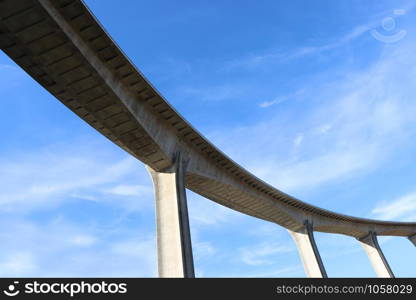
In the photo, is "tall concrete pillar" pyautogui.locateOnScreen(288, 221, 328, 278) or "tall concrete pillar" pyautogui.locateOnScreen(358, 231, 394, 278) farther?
"tall concrete pillar" pyautogui.locateOnScreen(358, 231, 394, 278)

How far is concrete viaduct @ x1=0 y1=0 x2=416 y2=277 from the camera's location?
14383 millimetres

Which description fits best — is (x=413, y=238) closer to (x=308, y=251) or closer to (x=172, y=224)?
(x=308, y=251)

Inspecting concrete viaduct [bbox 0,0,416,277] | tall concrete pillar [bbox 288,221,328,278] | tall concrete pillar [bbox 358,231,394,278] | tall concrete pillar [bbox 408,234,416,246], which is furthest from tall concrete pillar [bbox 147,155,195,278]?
tall concrete pillar [bbox 408,234,416,246]

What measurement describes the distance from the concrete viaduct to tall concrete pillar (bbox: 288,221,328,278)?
1524 cm

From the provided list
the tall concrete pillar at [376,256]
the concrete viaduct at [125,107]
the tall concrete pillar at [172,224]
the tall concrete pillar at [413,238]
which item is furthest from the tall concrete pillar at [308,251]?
the tall concrete pillar at [413,238]

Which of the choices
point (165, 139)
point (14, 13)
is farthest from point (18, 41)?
point (165, 139)

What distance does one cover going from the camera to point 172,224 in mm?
21406

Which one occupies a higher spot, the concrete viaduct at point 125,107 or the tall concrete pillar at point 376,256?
the tall concrete pillar at point 376,256

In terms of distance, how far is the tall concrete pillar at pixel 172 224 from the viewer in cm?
2019

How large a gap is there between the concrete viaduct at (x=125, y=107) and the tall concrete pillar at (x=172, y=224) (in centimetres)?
6

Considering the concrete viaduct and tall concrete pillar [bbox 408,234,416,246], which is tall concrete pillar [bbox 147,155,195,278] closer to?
the concrete viaduct

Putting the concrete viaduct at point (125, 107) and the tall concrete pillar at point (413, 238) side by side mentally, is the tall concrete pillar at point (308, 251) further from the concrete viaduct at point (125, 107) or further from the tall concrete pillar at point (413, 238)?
the tall concrete pillar at point (413, 238)

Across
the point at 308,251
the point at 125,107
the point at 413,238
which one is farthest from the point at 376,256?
the point at 125,107

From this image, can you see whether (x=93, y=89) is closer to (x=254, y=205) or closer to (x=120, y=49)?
(x=120, y=49)
